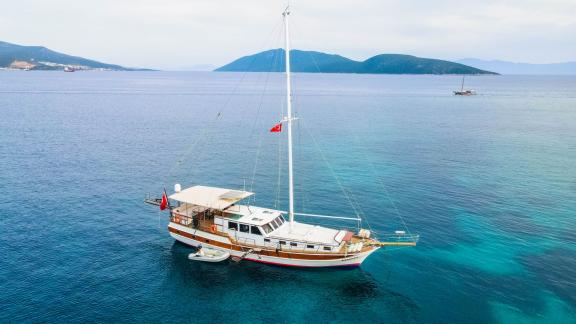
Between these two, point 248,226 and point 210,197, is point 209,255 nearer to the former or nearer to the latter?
point 248,226

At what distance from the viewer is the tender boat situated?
4262 centimetres

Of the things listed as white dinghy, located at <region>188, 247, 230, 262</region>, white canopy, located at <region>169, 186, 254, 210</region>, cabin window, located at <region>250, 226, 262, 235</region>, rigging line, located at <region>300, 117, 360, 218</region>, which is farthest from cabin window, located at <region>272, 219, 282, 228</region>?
rigging line, located at <region>300, 117, 360, 218</region>

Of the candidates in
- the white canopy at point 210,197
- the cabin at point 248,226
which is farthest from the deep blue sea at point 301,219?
the white canopy at point 210,197

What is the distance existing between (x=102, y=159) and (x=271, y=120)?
6961 cm

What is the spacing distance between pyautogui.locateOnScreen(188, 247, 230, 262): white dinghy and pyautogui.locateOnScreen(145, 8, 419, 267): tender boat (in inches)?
15.6

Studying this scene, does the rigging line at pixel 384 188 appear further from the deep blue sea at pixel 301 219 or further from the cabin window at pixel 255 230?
the cabin window at pixel 255 230

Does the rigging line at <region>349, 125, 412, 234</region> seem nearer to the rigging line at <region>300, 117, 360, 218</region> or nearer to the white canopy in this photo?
→ the rigging line at <region>300, 117, 360, 218</region>

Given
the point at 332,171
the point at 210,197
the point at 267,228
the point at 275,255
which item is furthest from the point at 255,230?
the point at 332,171

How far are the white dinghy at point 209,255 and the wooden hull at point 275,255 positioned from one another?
2.34 feet

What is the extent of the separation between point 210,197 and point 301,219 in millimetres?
14852

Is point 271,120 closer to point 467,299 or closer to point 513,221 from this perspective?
point 513,221

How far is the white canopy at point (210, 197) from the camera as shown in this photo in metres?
46.8

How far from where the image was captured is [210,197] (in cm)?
4881

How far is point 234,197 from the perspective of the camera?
48781 mm
